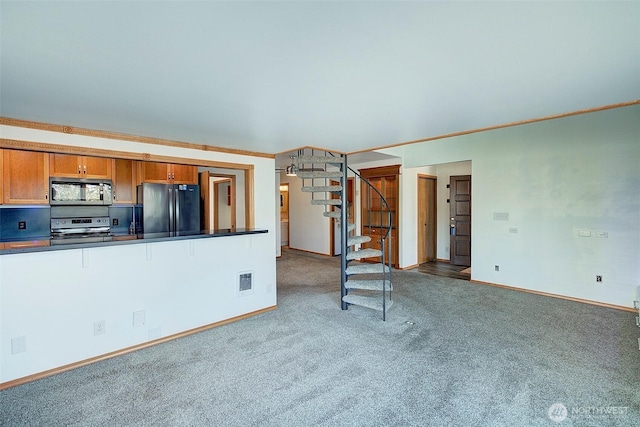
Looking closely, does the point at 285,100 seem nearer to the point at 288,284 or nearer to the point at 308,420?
the point at 308,420

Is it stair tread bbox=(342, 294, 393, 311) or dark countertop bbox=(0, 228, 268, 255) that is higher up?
dark countertop bbox=(0, 228, 268, 255)

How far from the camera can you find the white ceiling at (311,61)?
121 centimetres

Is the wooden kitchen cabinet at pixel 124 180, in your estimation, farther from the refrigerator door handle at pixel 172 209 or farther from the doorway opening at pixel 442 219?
the doorway opening at pixel 442 219

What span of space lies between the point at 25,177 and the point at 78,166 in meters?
0.62

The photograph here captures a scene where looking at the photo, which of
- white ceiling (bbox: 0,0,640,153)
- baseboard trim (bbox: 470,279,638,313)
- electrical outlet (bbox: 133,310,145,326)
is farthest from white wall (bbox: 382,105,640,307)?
electrical outlet (bbox: 133,310,145,326)

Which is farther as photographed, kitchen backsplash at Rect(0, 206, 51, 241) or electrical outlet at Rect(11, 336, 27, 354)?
kitchen backsplash at Rect(0, 206, 51, 241)

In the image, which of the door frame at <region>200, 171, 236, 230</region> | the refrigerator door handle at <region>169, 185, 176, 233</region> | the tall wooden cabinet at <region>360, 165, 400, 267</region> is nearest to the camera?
the refrigerator door handle at <region>169, 185, 176, 233</region>

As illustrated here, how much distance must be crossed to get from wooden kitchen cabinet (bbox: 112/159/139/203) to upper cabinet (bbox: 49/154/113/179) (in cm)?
10

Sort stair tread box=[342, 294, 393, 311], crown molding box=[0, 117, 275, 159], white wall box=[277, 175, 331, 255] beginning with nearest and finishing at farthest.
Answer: crown molding box=[0, 117, 275, 159], stair tread box=[342, 294, 393, 311], white wall box=[277, 175, 331, 255]

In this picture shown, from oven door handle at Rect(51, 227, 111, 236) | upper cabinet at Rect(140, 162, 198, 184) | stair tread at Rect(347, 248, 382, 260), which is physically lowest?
stair tread at Rect(347, 248, 382, 260)

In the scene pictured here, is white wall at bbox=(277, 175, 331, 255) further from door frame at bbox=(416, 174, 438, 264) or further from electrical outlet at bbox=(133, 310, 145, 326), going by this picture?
electrical outlet at bbox=(133, 310, 145, 326)

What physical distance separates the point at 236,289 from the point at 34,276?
191cm

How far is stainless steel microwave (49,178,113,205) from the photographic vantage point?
388 centimetres

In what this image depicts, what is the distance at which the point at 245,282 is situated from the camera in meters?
3.86
